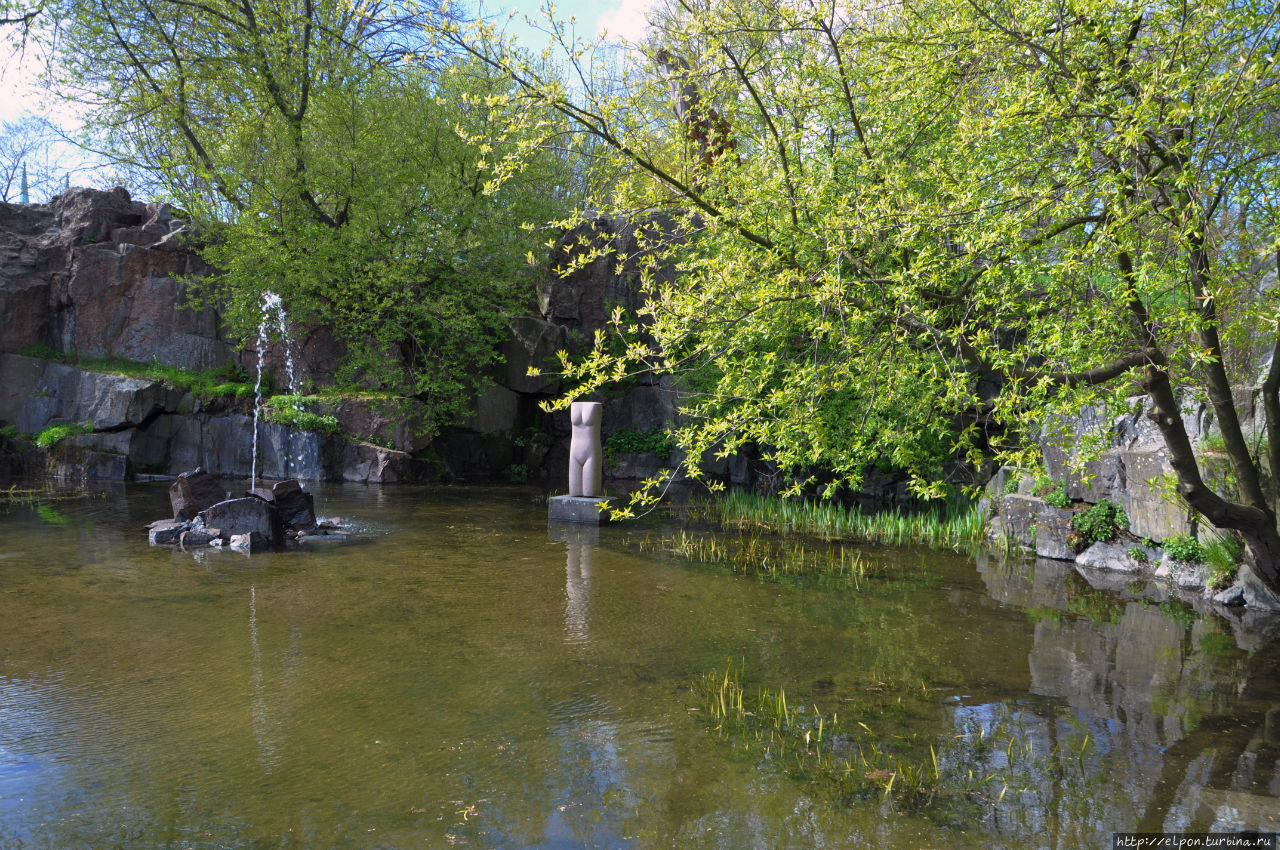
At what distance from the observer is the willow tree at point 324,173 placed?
17.7 meters

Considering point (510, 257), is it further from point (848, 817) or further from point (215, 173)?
point (848, 817)

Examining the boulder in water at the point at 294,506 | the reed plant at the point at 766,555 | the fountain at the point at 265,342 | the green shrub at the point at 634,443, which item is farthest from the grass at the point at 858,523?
the fountain at the point at 265,342

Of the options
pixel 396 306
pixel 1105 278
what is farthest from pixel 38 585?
pixel 396 306

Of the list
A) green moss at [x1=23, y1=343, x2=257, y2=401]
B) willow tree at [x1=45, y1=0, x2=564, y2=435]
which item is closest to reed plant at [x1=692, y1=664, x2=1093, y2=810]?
willow tree at [x1=45, y1=0, x2=564, y2=435]

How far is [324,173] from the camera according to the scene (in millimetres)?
18031

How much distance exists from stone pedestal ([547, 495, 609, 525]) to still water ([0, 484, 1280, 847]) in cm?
323

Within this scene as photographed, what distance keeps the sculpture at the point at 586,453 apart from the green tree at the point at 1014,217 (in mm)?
6119

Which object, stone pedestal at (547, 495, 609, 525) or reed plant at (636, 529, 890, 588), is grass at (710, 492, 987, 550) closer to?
reed plant at (636, 529, 890, 588)

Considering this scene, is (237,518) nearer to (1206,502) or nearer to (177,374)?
(1206,502)

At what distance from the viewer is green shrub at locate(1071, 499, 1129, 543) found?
10.1 m

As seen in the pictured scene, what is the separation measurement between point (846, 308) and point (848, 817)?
10.8ft

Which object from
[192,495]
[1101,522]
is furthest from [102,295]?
[1101,522]

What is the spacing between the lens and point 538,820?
354 centimetres

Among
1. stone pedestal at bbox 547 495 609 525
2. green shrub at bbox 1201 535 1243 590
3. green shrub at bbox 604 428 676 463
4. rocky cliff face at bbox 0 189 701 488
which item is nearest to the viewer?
green shrub at bbox 1201 535 1243 590
